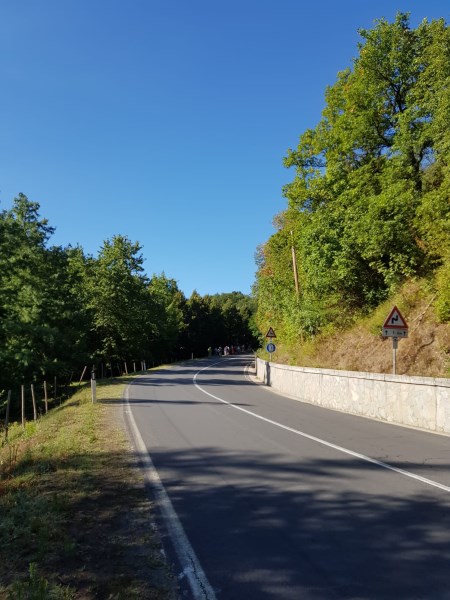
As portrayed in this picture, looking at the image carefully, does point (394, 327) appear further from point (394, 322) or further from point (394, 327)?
point (394, 322)

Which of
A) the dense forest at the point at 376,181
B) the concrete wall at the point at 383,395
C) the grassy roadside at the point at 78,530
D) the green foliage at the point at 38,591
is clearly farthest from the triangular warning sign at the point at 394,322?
the green foliage at the point at 38,591

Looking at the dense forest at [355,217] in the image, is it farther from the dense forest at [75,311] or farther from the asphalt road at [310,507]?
the asphalt road at [310,507]

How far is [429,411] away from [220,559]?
8718 mm

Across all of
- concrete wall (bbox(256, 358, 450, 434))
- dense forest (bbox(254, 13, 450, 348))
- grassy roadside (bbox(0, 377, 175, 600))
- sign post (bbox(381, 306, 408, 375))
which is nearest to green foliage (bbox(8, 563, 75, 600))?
grassy roadside (bbox(0, 377, 175, 600))

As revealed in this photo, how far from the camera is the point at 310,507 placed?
579cm

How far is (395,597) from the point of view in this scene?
12.0 ft

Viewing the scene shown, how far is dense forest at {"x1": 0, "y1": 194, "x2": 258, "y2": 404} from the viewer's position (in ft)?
74.6

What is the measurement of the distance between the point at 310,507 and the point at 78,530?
2.60 meters

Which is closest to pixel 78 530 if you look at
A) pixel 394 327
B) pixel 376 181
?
pixel 394 327

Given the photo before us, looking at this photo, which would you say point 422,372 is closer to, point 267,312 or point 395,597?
point 395,597

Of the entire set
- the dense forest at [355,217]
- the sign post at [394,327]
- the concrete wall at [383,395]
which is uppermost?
the dense forest at [355,217]

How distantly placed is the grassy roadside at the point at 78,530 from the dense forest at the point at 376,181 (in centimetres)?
1493

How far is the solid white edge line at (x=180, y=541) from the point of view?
387 centimetres

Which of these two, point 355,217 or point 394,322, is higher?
point 355,217
